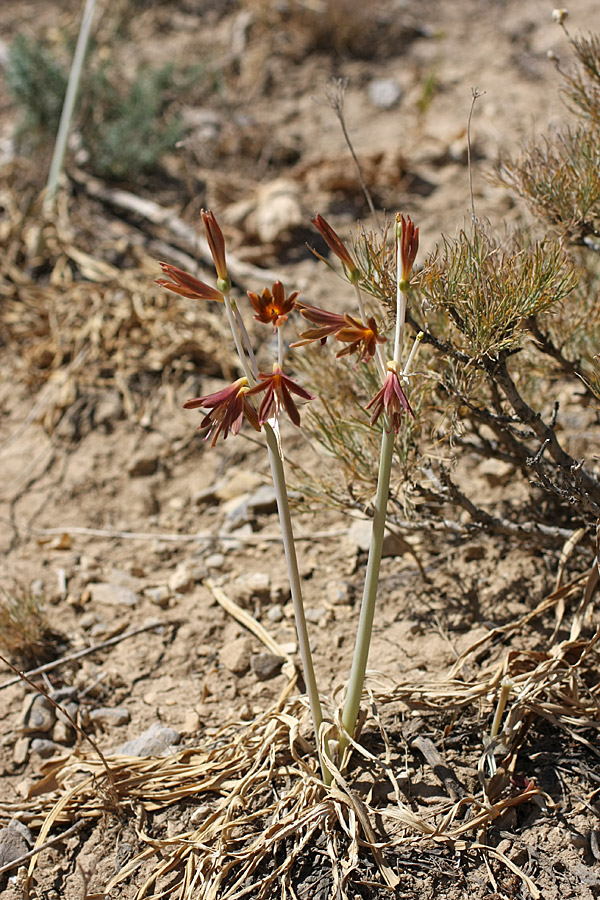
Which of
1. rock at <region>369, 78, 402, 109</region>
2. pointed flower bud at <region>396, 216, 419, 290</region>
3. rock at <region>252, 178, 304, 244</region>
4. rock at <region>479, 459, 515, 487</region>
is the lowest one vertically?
rock at <region>479, 459, 515, 487</region>

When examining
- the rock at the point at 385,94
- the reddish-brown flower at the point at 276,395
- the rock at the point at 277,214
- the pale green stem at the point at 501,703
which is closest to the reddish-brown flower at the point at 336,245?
the reddish-brown flower at the point at 276,395

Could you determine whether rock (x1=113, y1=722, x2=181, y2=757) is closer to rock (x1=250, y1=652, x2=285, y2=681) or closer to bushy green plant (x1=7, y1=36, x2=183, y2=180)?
rock (x1=250, y1=652, x2=285, y2=681)

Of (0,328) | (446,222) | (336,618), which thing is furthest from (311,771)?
(446,222)

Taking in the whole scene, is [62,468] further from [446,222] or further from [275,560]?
[446,222]

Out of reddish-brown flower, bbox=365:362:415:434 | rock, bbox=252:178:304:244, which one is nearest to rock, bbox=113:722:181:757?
reddish-brown flower, bbox=365:362:415:434

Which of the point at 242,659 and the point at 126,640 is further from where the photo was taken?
the point at 126,640
